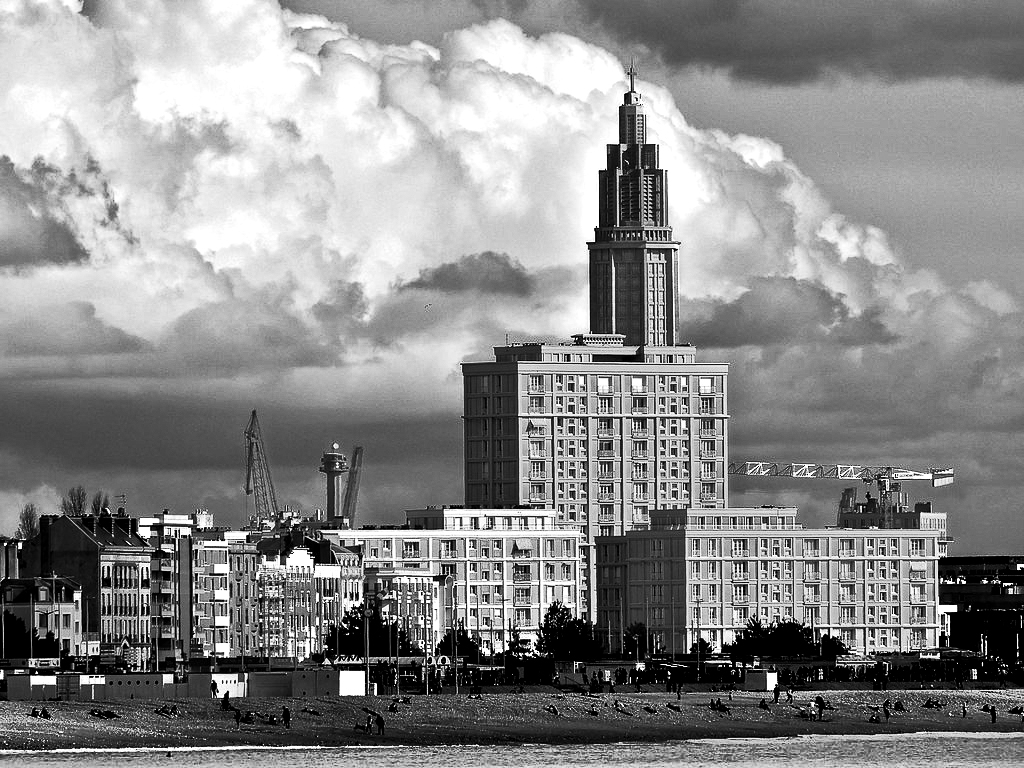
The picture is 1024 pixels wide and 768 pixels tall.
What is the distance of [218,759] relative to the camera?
193 meters

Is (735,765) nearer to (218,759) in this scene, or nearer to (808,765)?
(808,765)

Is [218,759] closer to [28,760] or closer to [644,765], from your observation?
[28,760]

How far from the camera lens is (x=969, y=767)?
199500mm

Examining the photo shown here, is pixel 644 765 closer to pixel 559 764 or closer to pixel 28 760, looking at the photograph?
pixel 559 764

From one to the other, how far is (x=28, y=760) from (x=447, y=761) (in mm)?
25016

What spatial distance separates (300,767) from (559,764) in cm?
1638

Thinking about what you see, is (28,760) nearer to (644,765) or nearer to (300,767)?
(300,767)

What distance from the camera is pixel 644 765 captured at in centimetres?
19725

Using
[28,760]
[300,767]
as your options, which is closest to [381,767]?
[300,767]

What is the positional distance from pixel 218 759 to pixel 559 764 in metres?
19.9

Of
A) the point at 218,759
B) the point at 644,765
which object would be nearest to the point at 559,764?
the point at 644,765

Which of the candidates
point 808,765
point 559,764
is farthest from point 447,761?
point 808,765

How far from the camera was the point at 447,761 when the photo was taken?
19800cm

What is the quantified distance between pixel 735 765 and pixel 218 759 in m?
30.4
